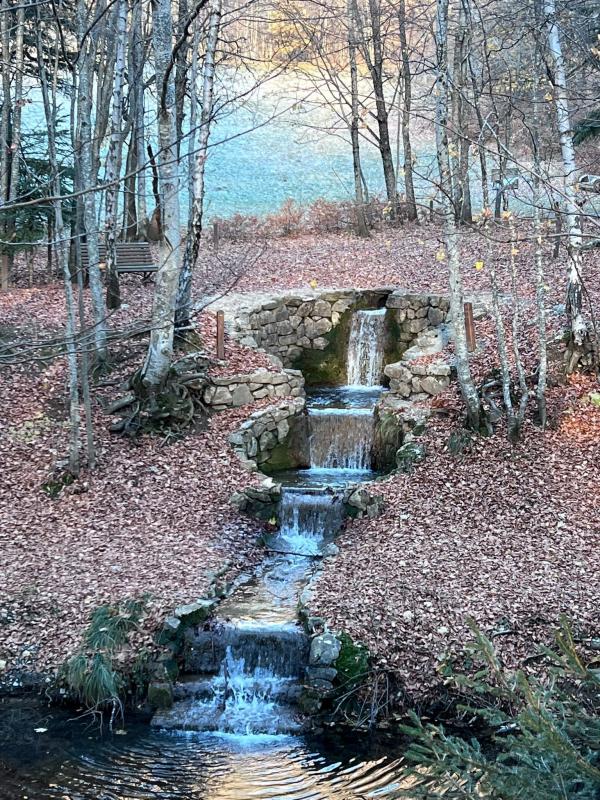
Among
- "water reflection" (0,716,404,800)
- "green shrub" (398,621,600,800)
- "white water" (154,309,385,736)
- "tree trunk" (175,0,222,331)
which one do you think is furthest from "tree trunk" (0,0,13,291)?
"green shrub" (398,621,600,800)

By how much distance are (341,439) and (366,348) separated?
302 centimetres

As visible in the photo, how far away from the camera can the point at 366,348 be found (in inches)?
561

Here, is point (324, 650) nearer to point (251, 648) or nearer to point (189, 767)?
point (251, 648)

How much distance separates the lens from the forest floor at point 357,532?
7422 mm

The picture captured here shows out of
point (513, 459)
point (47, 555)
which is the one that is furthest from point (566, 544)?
point (47, 555)

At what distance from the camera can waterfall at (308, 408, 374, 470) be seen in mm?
11555

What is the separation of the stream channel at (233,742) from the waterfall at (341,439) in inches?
102

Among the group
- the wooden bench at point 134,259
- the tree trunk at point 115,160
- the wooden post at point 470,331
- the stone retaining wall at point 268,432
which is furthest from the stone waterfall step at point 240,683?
the wooden bench at point 134,259

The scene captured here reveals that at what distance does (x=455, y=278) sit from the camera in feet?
31.5

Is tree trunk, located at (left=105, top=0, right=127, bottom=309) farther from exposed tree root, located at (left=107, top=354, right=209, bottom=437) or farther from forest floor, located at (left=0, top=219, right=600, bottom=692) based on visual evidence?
exposed tree root, located at (left=107, top=354, right=209, bottom=437)

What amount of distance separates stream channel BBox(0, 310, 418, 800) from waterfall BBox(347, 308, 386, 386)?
17.6 ft

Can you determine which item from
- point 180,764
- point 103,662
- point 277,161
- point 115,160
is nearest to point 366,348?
point 115,160

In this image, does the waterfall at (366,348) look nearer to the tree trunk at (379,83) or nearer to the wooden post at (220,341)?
the wooden post at (220,341)

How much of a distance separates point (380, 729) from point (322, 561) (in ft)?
7.91
